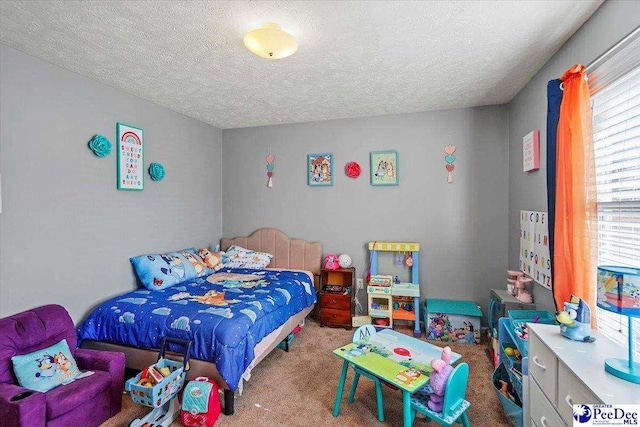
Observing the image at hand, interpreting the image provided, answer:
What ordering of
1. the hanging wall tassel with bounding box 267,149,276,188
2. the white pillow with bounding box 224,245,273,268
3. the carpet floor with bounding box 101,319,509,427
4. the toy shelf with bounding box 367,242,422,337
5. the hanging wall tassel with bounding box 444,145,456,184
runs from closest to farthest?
the carpet floor with bounding box 101,319,509,427
the toy shelf with bounding box 367,242,422,337
the hanging wall tassel with bounding box 444,145,456,184
the white pillow with bounding box 224,245,273,268
the hanging wall tassel with bounding box 267,149,276,188

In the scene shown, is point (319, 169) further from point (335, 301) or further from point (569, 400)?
point (569, 400)

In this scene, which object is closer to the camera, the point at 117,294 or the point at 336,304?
the point at 117,294

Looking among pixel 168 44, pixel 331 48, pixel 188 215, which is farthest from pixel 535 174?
pixel 188 215

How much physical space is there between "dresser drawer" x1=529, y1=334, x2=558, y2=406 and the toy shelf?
67.4 inches

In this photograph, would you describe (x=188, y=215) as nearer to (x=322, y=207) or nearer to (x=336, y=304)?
(x=322, y=207)

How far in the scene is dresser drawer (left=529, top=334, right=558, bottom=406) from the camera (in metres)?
1.42

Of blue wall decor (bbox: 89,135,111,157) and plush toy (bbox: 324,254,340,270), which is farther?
plush toy (bbox: 324,254,340,270)

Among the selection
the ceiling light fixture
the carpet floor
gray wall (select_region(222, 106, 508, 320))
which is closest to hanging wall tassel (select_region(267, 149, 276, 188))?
gray wall (select_region(222, 106, 508, 320))

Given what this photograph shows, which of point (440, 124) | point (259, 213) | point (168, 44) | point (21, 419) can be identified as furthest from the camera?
point (259, 213)

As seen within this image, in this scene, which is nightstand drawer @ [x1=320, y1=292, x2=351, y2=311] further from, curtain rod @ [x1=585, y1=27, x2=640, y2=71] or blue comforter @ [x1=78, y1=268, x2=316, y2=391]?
curtain rod @ [x1=585, y1=27, x2=640, y2=71]

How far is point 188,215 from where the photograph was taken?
3.80 m

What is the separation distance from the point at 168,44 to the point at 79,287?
2.06 meters

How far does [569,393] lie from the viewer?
128 cm

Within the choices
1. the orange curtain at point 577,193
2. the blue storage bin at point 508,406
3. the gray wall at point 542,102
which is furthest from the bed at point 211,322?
the gray wall at point 542,102
